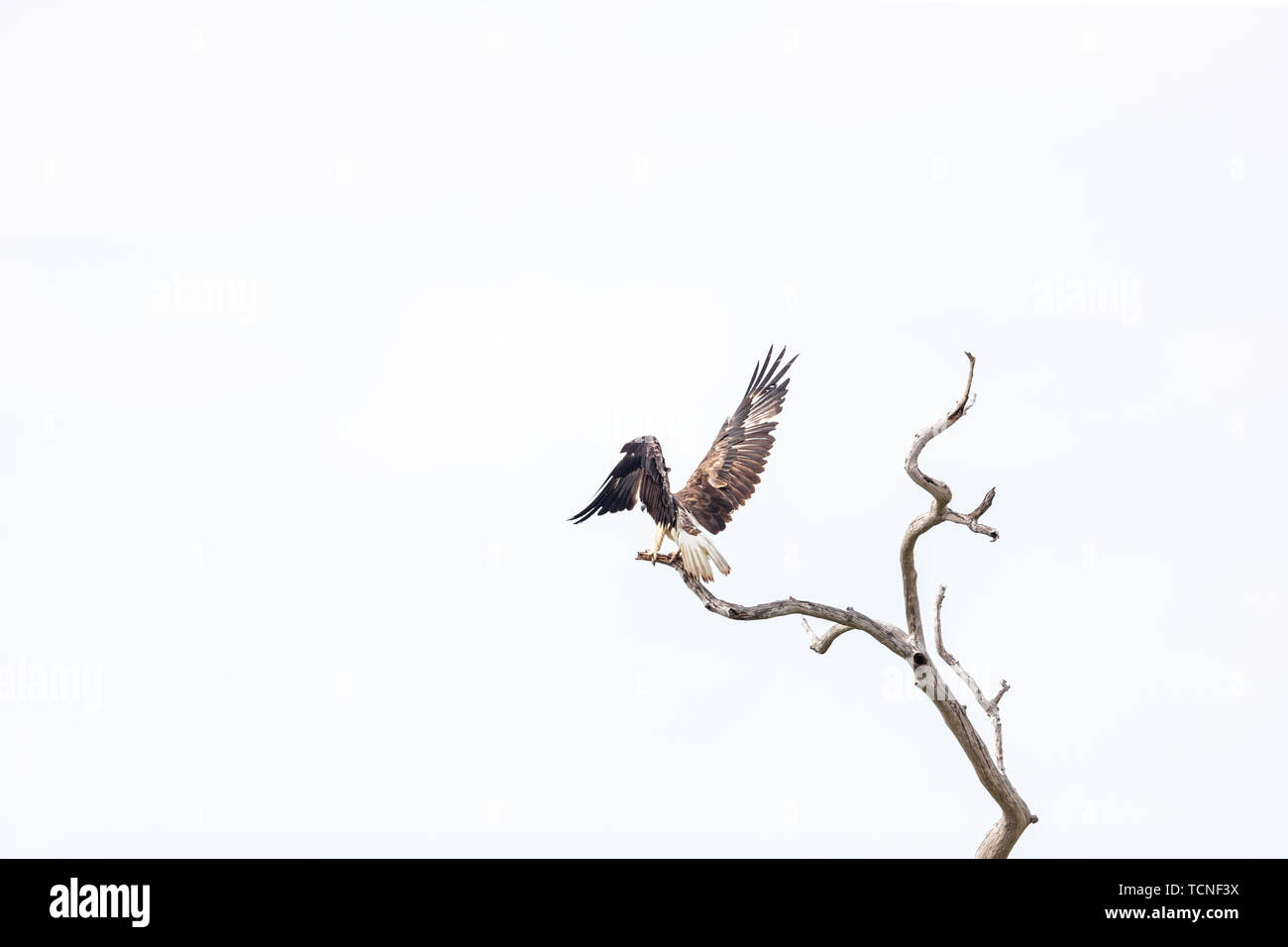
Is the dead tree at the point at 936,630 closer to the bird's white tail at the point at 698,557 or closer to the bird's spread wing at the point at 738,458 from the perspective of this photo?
the bird's white tail at the point at 698,557

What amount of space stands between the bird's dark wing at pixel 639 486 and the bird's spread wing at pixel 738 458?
0.80m

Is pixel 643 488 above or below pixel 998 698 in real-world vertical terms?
above

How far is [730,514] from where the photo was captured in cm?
1549

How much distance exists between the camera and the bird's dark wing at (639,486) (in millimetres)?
14039

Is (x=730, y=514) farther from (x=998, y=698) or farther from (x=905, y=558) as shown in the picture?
(x=998, y=698)

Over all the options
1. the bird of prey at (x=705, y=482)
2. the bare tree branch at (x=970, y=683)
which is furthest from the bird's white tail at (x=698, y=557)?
the bare tree branch at (x=970, y=683)

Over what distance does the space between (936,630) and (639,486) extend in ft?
11.3

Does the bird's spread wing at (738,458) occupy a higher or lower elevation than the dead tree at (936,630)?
higher

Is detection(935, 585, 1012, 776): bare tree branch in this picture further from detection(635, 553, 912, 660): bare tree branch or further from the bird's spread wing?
the bird's spread wing

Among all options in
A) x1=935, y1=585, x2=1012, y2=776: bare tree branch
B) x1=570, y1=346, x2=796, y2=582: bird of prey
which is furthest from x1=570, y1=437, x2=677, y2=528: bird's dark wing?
x1=935, y1=585, x2=1012, y2=776: bare tree branch

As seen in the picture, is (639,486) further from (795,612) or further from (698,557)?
(795,612)

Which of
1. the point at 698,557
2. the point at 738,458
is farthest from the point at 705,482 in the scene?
the point at 698,557
